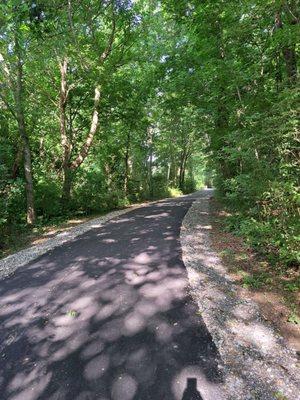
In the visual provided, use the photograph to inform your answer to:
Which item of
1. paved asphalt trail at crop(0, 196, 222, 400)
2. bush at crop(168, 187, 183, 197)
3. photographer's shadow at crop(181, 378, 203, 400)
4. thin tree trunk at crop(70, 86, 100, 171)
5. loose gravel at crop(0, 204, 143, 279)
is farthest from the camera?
bush at crop(168, 187, 183, 197)

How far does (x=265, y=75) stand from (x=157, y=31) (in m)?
10.5

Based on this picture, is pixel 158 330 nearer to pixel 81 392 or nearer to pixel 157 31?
pixel 81 392

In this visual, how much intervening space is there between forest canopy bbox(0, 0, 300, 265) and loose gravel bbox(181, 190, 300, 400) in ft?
3.46

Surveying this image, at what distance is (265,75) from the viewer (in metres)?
7.66

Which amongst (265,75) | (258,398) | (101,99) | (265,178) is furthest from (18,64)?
(258,398)

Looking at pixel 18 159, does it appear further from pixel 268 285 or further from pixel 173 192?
pixel 173 192

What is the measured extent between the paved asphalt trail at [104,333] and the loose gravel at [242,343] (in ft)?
0.51

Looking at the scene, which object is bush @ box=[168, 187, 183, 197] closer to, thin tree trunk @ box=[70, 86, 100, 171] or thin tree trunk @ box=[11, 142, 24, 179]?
thin tree trunk @ box=[70, 86, 100, 171]

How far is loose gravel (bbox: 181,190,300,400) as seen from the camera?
109 inches

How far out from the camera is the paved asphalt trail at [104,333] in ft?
9.46

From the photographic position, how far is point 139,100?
634 inches

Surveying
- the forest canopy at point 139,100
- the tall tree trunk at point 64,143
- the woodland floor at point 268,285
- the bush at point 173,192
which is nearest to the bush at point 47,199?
the forest canopy at point 139,100

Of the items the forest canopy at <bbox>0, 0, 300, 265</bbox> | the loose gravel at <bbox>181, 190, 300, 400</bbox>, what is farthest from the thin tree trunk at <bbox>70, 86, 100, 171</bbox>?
the loose gravel at <bbox>181, 190, 300, 400</bbox>

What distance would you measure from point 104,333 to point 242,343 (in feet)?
5.23
